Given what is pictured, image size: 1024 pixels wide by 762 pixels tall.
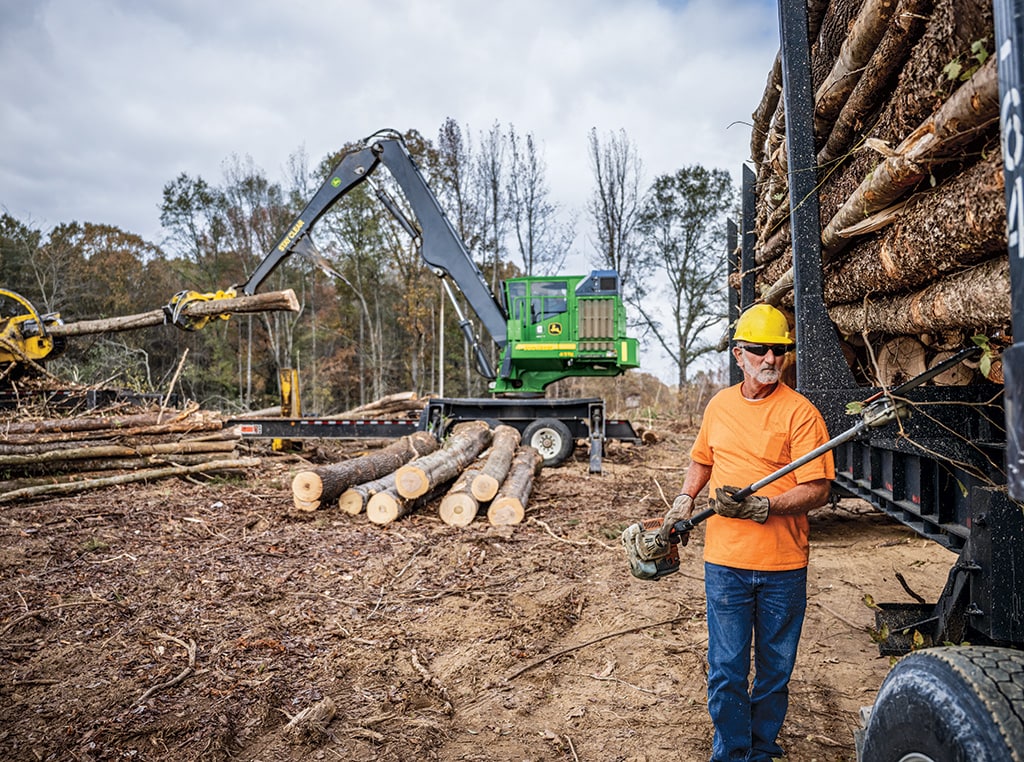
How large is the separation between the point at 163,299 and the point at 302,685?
99.2 ft

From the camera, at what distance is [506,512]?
26.7 ft

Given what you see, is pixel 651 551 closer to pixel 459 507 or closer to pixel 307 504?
pixel 459 507

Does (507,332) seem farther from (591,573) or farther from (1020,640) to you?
(1020,640)

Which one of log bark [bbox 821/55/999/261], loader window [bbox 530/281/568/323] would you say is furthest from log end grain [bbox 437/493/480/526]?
loader window [bbox 530/281/568/323]

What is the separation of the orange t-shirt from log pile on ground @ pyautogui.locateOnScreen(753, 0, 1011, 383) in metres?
0.42

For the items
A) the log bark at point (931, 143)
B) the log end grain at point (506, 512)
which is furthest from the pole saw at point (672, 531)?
the log end grain at point (506, 512)

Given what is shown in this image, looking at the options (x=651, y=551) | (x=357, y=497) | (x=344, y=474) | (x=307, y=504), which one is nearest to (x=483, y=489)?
(x=357, y=497)

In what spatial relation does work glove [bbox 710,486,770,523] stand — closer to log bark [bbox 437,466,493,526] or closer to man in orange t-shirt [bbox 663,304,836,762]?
man in orange t-shirt [bbox 663,304,836,762]

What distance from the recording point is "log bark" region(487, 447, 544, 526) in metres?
8.12

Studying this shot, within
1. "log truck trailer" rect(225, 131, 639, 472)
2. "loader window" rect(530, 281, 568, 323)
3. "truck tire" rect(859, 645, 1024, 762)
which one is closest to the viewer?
"truck tire" rect(859, 645, 1024, 762)

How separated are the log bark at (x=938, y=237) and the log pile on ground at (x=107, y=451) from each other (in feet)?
29.9

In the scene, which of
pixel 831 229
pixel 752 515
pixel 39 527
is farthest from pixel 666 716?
pixel 39 527

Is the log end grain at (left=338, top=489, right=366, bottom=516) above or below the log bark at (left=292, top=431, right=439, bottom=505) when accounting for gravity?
below

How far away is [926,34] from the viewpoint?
2566mm
